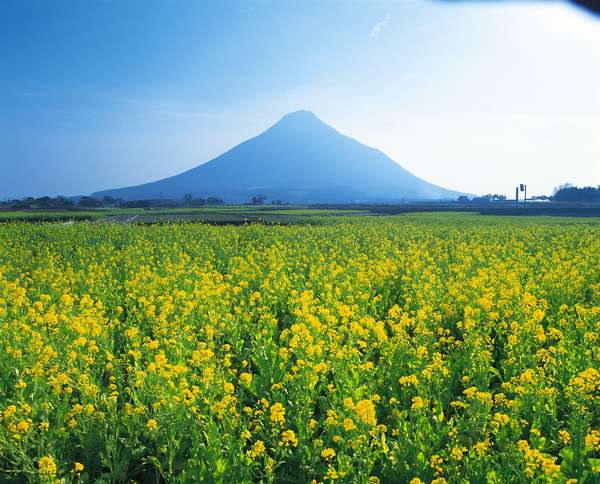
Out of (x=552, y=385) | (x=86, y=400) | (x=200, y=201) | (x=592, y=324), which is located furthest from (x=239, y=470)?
(x=200, y=201)

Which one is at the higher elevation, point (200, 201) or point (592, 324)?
point (200, 201)

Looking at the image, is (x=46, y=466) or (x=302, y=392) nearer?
(x=46, y=466)

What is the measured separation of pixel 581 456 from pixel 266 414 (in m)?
2.96

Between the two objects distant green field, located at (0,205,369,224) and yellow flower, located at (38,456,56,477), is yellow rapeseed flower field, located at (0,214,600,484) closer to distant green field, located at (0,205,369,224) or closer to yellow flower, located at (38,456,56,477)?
yellow flower, located at (38,456,56,477)

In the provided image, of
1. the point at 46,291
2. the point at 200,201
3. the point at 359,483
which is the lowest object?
the point at 359,483

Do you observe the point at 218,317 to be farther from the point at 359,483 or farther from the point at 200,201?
the point at 200,201

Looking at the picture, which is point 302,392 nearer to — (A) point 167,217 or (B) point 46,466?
(B) point 46,466

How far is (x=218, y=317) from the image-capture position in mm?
6457

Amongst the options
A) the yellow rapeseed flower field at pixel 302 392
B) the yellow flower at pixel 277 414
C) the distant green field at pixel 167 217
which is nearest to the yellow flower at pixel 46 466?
the yellow rapeseed flower field at pixel 302 392

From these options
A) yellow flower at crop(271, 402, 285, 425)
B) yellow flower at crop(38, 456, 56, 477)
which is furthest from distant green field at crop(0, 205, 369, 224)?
yellow flower at crop(38, 456, 56, 477)

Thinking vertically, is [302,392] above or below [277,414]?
below

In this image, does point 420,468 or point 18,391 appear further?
point 18,391

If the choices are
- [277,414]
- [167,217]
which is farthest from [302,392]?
[167,217]

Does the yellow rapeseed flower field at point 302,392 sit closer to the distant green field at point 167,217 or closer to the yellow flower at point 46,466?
the yellow flower at point 46,466
